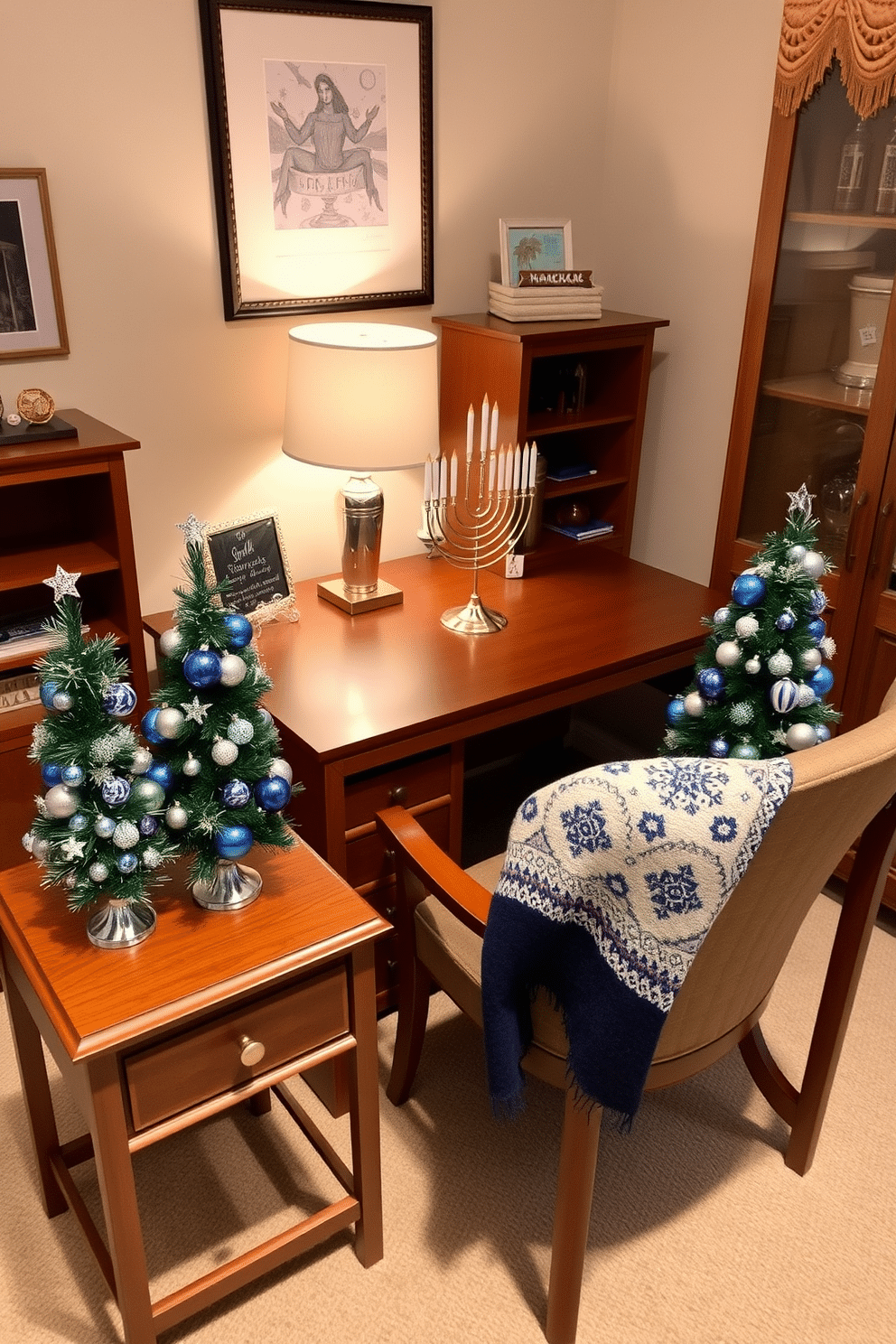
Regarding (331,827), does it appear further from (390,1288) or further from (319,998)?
(390,1288)

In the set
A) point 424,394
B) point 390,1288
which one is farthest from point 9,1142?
point 424,394

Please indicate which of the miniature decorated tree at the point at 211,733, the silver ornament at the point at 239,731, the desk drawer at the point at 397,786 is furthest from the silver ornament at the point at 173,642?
the desk drawer at the point at 397,786

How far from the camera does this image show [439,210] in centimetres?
254

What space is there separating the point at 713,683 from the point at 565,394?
1.25 meters

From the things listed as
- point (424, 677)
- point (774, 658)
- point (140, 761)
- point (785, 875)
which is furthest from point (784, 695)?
point (140, 761)

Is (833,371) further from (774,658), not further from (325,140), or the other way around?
(325,140)

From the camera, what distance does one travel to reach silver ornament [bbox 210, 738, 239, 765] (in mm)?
1422

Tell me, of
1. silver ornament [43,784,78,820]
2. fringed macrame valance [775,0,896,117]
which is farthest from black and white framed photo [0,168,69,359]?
fringed macrame valance [775,0,896,117]

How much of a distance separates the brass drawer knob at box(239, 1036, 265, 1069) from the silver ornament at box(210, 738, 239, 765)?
1.24 feet

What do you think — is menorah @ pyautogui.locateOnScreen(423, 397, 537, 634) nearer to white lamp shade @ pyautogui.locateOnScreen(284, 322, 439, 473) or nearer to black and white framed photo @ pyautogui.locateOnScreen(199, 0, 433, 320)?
white lamp shade @ pyautogui.locateOnScreen(284, 322, 439, 473)

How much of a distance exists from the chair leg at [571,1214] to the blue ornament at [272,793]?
1.80 feet

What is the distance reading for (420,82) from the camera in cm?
239

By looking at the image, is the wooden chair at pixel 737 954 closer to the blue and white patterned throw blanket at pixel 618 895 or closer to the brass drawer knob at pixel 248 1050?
the blue and white patterned throw blanket at pixel 618 895

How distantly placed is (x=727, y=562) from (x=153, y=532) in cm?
130
